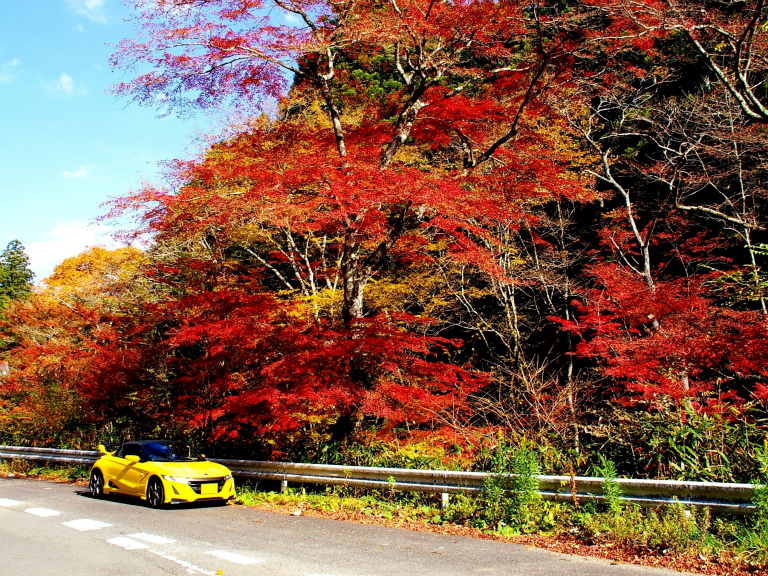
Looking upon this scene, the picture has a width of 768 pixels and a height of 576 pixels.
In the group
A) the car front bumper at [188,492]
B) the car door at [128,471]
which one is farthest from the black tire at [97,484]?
the car front bumper at [188,492]

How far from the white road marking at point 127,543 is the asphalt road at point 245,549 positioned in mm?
11

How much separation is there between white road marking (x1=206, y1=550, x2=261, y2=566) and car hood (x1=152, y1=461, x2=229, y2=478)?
380cm

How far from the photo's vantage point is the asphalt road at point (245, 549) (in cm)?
520

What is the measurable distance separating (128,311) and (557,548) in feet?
58.9

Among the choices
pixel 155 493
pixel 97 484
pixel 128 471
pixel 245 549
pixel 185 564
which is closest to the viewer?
pixel 185 564

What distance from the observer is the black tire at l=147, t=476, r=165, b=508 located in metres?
9.36

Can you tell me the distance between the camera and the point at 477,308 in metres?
21.3

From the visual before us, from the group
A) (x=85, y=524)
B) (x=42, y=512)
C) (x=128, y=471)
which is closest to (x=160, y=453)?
(x=128, y=471)

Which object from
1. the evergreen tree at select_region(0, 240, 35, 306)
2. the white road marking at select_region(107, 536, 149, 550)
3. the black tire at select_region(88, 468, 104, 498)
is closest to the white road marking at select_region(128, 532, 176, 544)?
the white road marking at select_region(107, 536, 149, 550)

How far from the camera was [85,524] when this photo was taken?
7.62m

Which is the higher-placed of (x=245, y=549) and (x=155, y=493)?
(x=245, y=549)

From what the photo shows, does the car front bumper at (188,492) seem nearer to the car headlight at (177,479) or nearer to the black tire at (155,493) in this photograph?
the car headlight at (177,479)

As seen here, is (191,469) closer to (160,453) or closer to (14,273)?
(160,453)

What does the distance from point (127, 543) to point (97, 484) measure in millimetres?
5537
